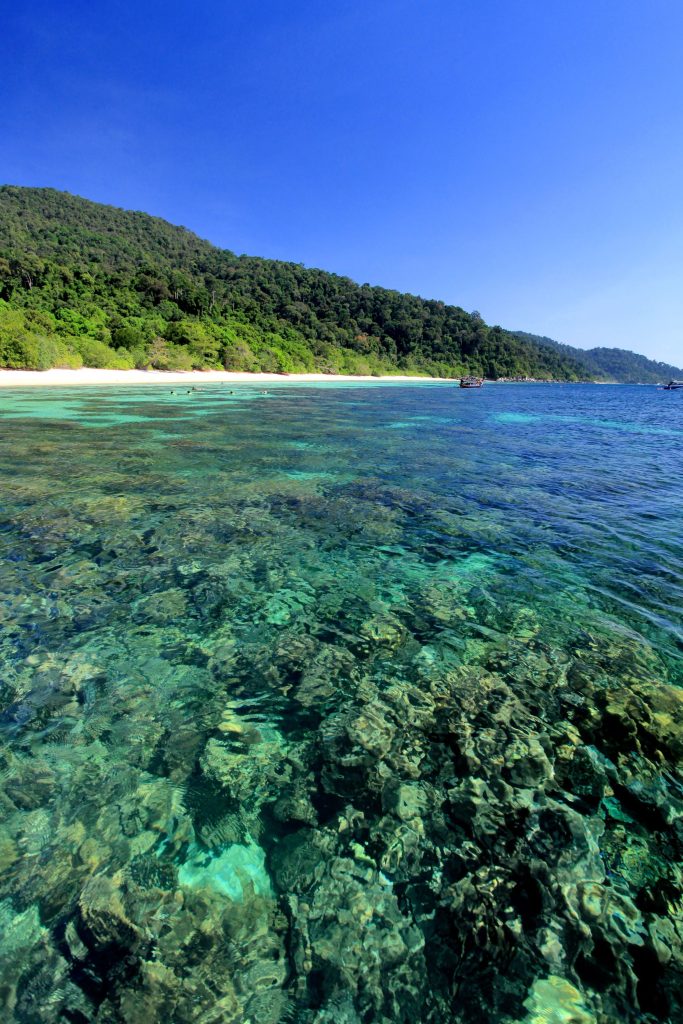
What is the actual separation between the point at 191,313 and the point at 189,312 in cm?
50

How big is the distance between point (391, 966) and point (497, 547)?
5750mm

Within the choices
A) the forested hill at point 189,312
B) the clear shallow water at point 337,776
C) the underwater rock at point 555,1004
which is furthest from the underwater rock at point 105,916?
the forested hill at point 189,312

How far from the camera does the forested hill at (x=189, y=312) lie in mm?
59469

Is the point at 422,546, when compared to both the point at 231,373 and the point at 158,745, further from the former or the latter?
the point at 231,373

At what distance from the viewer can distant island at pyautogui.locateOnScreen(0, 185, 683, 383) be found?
59.3 metres

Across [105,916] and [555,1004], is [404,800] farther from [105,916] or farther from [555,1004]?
[105,916]

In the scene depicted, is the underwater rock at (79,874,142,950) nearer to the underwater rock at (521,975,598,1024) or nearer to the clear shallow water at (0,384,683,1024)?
the clear shallow water at (0,384,683,1024)

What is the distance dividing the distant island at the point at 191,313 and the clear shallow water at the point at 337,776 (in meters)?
49.4

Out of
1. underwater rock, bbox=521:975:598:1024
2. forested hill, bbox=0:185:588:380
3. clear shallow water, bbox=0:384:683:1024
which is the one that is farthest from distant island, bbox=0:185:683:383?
underwater rock, bbox=521:975:598:1024

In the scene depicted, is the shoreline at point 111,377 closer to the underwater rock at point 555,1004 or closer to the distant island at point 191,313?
the distant island at point 191,313

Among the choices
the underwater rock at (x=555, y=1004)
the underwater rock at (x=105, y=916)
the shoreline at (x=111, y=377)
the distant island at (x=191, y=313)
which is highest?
the distant island at (x=191, y=313)

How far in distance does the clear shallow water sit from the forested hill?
162 feet

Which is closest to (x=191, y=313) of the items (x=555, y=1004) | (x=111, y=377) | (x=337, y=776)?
(x=111, y=377)

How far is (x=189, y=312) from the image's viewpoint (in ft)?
284
